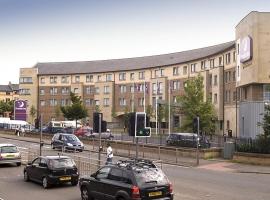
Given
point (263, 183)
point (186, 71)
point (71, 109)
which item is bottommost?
point (263, 183)

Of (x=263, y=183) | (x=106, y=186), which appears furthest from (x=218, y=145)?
(x=106, y=186)

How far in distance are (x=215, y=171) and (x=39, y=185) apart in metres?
11.8

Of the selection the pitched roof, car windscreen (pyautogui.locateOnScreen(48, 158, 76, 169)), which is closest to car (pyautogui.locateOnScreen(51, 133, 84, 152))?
car windscreen (pyautogui.locateOnScreen(48, 158, 76, 169))

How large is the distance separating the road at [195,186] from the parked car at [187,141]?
835 centimetres

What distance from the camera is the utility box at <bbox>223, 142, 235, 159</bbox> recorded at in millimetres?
35506

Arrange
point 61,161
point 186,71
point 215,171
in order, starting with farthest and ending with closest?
point 186,71
point 215,171
point 61,161

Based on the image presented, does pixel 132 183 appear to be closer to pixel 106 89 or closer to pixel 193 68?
pixel 193 68

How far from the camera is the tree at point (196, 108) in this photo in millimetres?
50156

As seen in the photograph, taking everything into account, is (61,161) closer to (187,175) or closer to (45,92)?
(187,175)

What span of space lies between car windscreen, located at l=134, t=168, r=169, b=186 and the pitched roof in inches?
2484

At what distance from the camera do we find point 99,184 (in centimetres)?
1662

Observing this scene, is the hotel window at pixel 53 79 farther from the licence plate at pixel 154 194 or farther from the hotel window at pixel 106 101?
the licence plate at pixel 154 194

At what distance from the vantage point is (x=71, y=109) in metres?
73.9

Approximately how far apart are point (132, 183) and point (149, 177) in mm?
632
